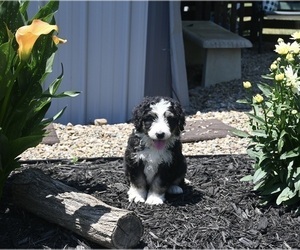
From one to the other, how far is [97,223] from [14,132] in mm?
816

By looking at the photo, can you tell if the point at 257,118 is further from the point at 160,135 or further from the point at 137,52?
the point at 137,52

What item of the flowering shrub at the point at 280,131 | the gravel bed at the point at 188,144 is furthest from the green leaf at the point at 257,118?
the gravel bed at the point at 188,144

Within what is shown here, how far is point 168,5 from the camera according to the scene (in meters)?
7.34

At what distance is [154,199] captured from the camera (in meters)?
4.32

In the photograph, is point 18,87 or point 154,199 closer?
point 18,87

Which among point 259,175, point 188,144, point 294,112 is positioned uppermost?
point 294,112

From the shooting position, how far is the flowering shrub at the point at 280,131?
4.05m

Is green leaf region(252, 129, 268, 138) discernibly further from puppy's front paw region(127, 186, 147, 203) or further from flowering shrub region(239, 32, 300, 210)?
puppy's front paw region(127, 186, 147, 203)

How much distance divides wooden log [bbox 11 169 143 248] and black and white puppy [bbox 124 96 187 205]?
482mm

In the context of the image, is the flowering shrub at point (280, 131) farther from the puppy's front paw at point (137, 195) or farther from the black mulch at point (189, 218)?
the puppy's front paw at point (137, 195)

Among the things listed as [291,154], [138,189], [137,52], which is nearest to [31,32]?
[138,189]

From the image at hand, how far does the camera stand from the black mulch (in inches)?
152

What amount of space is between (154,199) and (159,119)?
0.59 m

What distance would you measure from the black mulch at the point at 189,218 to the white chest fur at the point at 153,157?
0.87 ft
